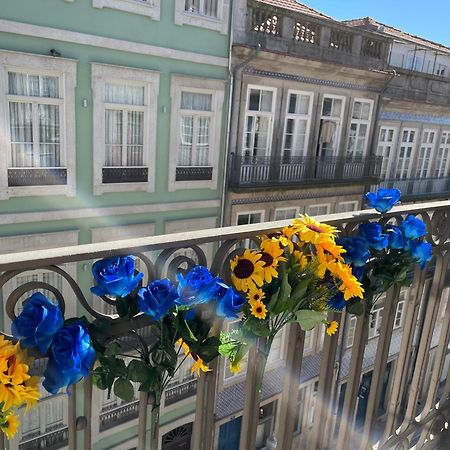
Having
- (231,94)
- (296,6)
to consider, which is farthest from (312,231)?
(296,6)

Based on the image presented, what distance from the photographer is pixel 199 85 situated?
28.5 ft

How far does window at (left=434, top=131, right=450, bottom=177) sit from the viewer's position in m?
15.8

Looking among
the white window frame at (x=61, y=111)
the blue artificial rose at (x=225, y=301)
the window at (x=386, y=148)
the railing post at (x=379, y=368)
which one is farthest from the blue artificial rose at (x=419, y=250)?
the window at (x=386, y=148)

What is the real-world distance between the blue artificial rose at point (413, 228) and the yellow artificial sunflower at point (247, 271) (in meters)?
0.75

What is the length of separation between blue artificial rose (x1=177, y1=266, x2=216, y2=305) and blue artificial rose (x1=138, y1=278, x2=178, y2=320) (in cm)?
3

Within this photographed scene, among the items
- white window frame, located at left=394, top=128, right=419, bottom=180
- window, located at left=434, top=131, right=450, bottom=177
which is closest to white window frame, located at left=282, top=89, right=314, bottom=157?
white window frame, located at left=394, top=128, right=419, bottom=180

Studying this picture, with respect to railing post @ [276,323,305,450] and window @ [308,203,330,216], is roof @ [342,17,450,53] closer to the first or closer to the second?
window @ [308,203,330,216]

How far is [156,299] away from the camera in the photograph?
41.4 inches

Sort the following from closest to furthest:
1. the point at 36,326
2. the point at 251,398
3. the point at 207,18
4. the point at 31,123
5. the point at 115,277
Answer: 1. the point at 36,326
2. the point at 115,277
3. the point at 251,398
4. the point at 31,123
5. the point at 207,18

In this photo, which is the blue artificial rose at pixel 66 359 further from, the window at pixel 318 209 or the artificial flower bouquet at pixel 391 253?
the window at pixel 318 209

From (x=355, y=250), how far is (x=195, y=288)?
0.67 m

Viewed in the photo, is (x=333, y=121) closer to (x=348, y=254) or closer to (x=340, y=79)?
(x=340, y=79)

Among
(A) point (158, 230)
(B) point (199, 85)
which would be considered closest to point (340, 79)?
(B) point (199, 85)

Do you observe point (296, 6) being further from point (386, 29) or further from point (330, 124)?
point (386, 29)
